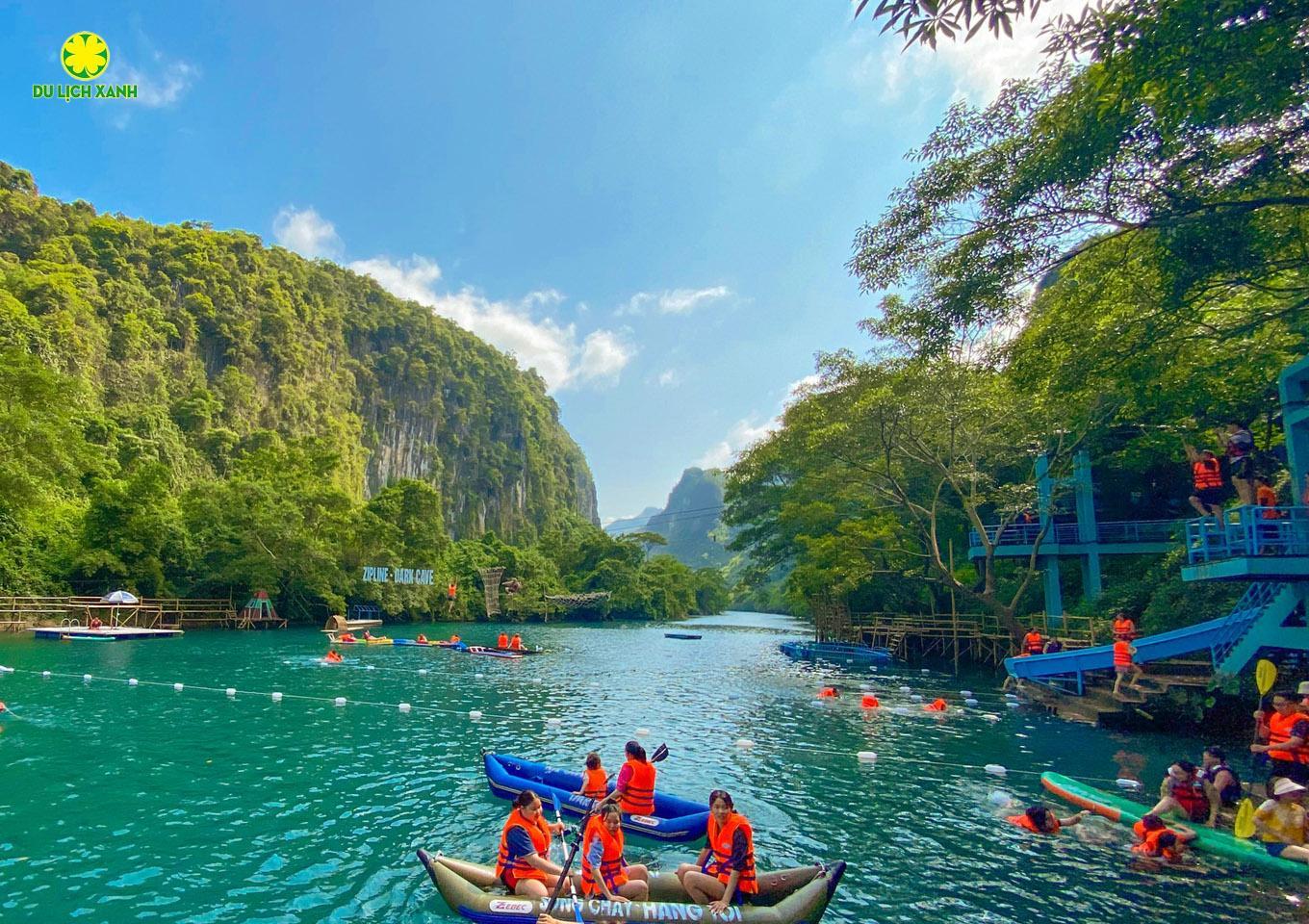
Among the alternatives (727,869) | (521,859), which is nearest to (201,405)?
(521,859)

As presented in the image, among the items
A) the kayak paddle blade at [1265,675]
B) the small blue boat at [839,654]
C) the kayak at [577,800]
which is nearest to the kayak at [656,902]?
the kayak at [577,800]

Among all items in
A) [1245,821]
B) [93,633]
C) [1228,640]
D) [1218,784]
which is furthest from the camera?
[93,633]

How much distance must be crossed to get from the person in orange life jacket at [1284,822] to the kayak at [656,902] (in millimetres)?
5825

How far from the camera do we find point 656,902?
6.69 metres

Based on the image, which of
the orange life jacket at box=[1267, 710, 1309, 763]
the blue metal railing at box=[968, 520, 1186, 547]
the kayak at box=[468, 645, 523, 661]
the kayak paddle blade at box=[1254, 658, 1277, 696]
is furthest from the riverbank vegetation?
the kayak at box=[468, 645, 523, 661]

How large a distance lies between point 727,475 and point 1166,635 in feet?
110

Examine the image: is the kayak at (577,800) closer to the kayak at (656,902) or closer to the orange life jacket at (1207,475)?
the kayak at (656,902)

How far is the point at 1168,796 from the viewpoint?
9.39 m

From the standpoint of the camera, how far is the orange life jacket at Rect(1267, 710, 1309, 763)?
8.95 metres

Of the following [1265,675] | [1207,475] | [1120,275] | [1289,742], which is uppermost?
[1120,275]

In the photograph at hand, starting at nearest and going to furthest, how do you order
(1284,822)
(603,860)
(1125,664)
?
(603,860) < (1284,822) < (1125,664)

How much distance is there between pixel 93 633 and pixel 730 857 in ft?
120

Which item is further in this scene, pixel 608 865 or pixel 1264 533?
pixel 1264 533

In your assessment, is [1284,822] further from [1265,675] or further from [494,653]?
[494,653]
